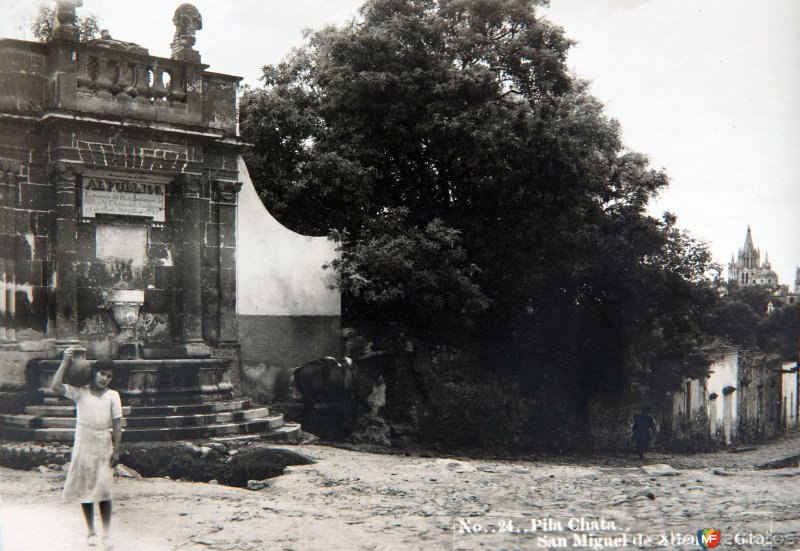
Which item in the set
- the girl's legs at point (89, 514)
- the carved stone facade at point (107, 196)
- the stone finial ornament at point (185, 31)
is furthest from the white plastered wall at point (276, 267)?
the girl's legs at point (89, 514)

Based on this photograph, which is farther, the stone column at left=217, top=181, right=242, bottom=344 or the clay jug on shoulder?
the stone column at left=217, top=181, right=242, bottom=344

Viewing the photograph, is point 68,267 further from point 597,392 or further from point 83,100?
point 597,392

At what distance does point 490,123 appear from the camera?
1475 centimetres

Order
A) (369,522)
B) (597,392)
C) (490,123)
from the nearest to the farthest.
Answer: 1. (369,522)
2. (490,123)
3. (597,392)

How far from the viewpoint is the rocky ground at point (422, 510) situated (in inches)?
254

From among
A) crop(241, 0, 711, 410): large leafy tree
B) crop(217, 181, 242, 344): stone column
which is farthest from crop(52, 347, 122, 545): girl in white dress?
crop(241, 0, 711, 410): large leafy tree

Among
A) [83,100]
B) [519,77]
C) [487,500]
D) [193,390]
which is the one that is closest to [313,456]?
[193,390]

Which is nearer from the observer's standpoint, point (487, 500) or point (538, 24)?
point (487, 500)

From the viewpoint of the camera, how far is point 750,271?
75.2 feet

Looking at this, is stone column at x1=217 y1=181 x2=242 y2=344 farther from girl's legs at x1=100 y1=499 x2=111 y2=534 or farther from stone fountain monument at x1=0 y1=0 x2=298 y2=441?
girl's legs at x1=100 y1=499 x2=111 y2=534

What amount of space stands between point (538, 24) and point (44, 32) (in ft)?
32.1

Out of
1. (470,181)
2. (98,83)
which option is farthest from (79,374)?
(470,181)

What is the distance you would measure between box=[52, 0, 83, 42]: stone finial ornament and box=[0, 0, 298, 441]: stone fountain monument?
0.02 meters

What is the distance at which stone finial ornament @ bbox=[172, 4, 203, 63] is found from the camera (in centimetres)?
1152
